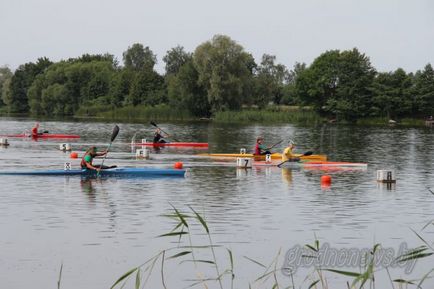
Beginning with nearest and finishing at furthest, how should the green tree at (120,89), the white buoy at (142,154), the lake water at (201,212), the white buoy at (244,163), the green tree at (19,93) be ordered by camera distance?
the lake water at (201,212), the white buoy at (244,163), the white buoy at (142,154), the green tree at (120,89), the green tree at (19,93)

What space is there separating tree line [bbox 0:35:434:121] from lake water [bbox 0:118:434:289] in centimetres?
5487

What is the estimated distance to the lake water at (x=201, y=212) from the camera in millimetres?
14375

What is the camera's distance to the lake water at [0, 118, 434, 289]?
14375mm

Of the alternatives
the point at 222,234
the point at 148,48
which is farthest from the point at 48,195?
the point at 148,48

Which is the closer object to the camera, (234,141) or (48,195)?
(48,195)

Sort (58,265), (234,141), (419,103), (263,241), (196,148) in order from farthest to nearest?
(419,103), (234,141), (196,148), (263,241), (58,265)

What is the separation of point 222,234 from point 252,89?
75.2m

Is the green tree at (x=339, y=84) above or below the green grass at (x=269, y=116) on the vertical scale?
above

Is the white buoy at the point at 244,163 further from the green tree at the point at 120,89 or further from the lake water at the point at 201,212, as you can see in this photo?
the green tree at the point at 120,89

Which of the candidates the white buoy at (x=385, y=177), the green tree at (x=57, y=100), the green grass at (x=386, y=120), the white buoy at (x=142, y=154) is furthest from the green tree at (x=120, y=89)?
the white buoy at (x=385, y=177)

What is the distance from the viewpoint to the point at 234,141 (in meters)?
51.4

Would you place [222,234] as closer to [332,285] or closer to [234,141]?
[332,285]

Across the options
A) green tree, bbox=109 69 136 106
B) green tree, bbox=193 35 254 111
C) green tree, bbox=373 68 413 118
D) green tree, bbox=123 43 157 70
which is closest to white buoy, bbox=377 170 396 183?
green tree, bbox=193 35 254 111

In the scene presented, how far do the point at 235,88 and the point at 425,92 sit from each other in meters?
22.0
